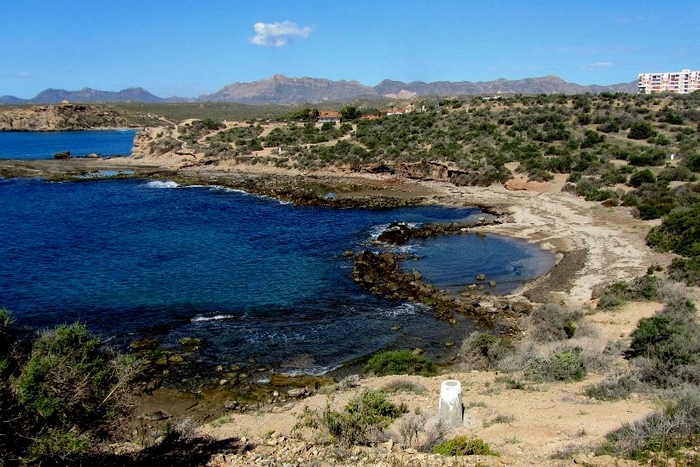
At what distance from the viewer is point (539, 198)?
40438 mm

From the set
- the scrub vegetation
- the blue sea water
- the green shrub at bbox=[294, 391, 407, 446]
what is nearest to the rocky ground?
the green shrub at bbox=[294, 391, 407, 446]

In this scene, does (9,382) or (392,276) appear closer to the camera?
(9,382)

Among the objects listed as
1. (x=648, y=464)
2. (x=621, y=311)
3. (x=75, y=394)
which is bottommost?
(x=621, y=311)

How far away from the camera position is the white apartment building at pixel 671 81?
503 ft

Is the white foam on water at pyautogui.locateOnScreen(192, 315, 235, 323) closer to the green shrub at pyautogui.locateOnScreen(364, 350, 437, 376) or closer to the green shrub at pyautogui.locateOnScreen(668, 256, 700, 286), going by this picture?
the green shrub at pyautogui.locateOnScreen(364, 350, 437, 376)

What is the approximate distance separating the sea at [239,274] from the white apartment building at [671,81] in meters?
151

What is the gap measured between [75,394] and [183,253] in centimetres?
2346

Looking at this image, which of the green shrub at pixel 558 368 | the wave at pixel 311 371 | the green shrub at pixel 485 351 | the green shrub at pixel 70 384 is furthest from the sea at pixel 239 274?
the green shrub at pixel 70 384

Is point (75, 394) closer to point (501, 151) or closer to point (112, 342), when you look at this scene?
point (112, 342)

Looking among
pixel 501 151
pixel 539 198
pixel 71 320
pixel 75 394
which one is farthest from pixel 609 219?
pixel 75 394

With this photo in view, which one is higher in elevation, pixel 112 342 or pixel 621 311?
pixel 621 311

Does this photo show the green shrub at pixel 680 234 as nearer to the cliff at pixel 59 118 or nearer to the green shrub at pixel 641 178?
the green shrub at pixel 641 178

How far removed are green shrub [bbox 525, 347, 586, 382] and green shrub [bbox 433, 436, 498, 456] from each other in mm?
4676

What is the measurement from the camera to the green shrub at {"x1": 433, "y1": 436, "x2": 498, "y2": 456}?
8.38 meters
